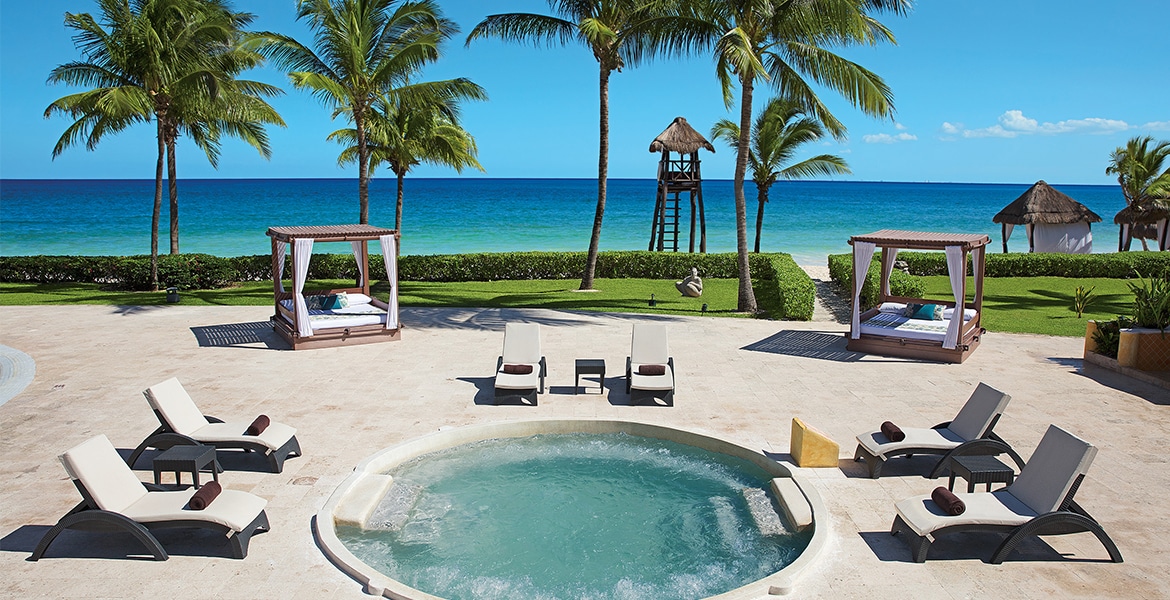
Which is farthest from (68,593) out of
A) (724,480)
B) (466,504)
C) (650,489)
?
(724,480)

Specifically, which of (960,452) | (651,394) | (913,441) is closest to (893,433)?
(913,441)

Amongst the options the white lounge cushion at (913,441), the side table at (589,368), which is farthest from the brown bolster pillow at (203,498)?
the white lounge cushion at (913,441)

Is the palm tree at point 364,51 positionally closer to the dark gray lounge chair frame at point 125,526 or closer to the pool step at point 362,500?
the pool step at point 362,500

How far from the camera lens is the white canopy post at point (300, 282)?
14.2 m

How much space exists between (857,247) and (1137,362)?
185 inches

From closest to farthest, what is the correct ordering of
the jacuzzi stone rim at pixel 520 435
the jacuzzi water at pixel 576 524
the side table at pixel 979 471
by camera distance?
the jacuzzi stone rim at pixel 520 435 → the jacuzzi water at pixel 576 524 → the side table at pixel 979 471

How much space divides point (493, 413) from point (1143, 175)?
32.5 meters

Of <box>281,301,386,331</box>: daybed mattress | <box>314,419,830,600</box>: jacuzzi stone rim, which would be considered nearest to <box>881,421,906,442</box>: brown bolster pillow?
<box>314,419,830,600</box>: jacuzzi stone rim

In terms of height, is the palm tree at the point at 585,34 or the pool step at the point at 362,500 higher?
the palm tree at the point at 585,34

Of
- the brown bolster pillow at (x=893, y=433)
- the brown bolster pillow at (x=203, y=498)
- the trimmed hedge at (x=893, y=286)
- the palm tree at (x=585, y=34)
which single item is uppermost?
the palm tree at (x=585, y=34)

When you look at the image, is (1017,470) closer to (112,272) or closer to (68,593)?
(68,593)

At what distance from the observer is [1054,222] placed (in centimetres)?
2969

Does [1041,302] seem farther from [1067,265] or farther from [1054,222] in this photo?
[1054,222]

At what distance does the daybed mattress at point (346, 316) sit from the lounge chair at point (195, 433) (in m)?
5.81
